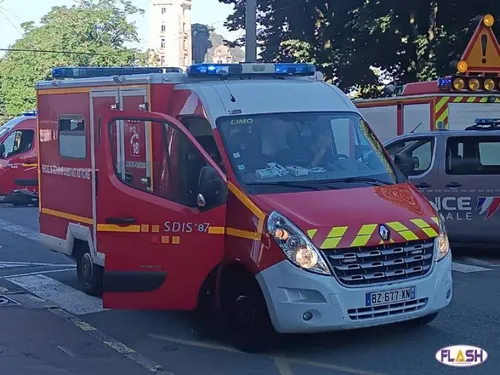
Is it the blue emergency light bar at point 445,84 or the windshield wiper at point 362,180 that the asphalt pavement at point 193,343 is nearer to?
the windshield wiper at point 362,180

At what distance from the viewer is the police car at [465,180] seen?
39.2ft

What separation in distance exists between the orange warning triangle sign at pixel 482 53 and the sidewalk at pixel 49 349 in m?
8.48

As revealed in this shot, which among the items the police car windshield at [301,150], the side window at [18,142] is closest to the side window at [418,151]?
the police car windshield at [301,150]

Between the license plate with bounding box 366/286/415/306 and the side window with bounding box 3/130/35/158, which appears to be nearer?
the license plate with bounding box 366/286/415/306

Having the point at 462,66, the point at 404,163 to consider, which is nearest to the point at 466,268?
the point at 404,163

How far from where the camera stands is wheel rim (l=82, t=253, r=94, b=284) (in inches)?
398

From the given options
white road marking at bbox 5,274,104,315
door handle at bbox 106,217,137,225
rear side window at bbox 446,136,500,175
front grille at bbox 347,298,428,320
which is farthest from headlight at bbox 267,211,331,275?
rear side window at bbox 446,136,500,175

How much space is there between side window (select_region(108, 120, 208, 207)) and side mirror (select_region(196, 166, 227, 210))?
18 centimetres

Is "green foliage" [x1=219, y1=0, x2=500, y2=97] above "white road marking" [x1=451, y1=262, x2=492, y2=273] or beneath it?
above

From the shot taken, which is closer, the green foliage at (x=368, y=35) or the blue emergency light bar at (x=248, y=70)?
the blue emergency light bar at (x=248, y=70)

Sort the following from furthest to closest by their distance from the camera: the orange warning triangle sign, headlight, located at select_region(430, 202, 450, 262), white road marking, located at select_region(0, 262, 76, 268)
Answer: the orange warning triangle sign → white road marking, located at select_region(0, 262, 76, 268) → headlight, located at select_region(430, 202, 450, 262)

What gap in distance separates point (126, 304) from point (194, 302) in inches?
22.8

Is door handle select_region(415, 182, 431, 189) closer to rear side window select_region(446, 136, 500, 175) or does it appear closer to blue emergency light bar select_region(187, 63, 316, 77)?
rear side window select_region(446, 136, 500, 175)

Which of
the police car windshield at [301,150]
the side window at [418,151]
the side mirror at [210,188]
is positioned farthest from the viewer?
the side window at [418,151]
